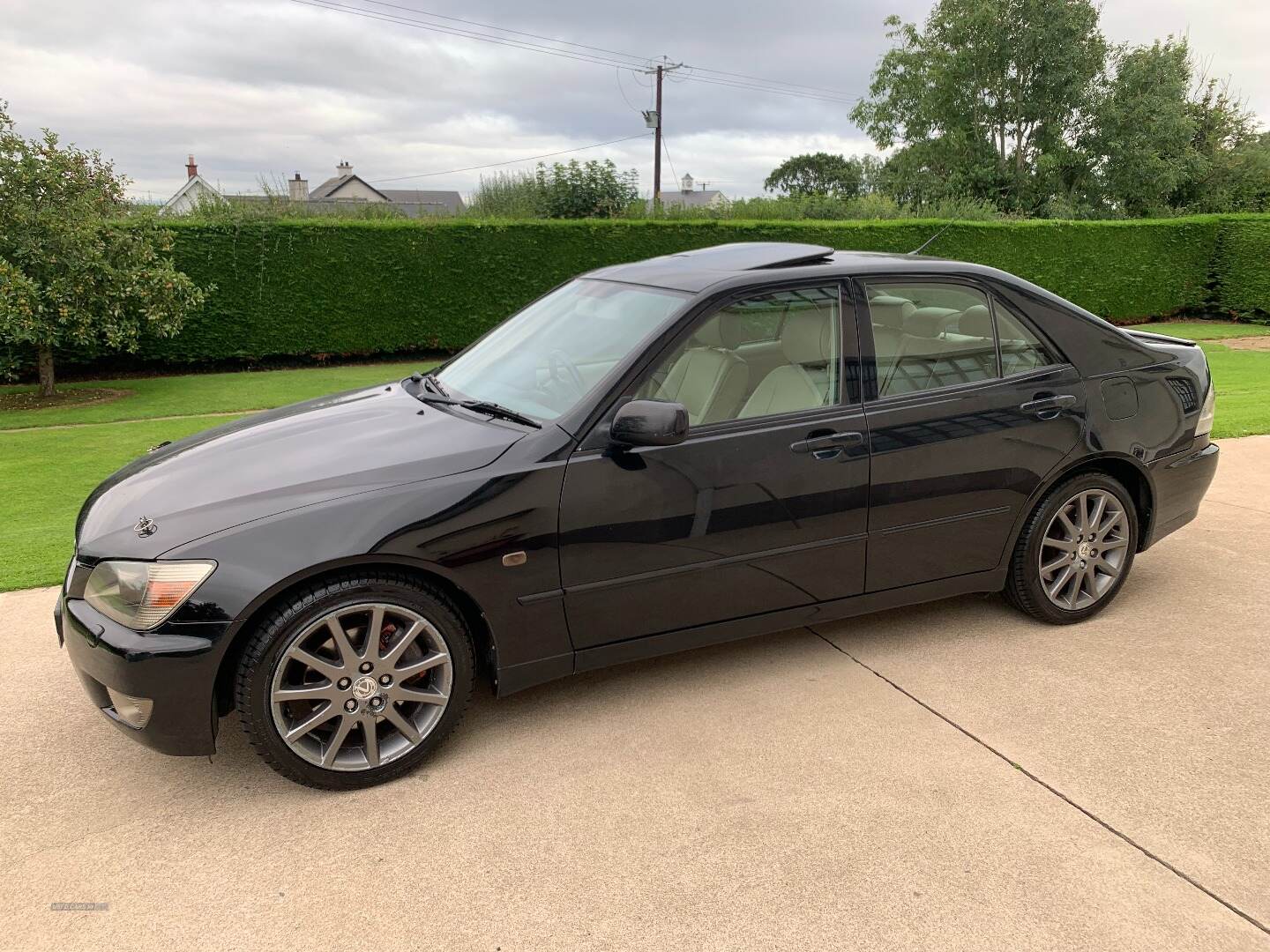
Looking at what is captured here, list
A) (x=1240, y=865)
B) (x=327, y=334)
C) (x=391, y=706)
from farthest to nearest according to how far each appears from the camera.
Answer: (x=327, y=334)
(x=391, y=706)
(x=1240, y=865)

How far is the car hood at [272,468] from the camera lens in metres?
2.91

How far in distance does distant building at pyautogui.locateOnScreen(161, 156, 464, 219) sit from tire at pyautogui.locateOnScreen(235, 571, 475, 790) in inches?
595

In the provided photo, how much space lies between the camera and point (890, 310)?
3762 millimetres

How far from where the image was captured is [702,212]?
773 inches

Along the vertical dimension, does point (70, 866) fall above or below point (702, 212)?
below

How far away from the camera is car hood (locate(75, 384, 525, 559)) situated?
9.54 ft

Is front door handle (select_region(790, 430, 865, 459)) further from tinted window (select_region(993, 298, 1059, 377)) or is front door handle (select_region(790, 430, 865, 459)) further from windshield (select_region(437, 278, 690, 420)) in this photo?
tinted window (select_region(993, 298, 1059, 377))

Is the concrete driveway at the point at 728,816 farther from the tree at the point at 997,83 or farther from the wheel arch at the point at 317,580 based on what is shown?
the tree at the point at 997,83

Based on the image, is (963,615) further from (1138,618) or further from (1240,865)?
(1240,865)

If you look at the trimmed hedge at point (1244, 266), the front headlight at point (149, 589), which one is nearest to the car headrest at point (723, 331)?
the front headlight at point (149, 589)

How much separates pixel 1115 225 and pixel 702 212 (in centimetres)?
921

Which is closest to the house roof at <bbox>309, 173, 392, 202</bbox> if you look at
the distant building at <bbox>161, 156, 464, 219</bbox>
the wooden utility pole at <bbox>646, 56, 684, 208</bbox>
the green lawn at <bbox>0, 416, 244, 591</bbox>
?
the distant building at <bbox>161, 156, 464, 219</bbox>

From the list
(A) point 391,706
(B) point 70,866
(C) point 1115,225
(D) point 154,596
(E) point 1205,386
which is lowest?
(B) point 70,866

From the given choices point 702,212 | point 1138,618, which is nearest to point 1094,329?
point 1138,618
